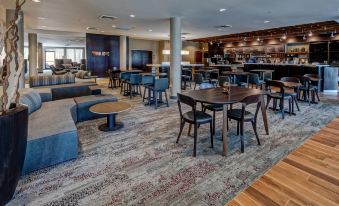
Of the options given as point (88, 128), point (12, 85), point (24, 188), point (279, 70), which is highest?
point (279, 70)

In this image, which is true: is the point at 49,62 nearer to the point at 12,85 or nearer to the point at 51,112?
the point at 51,112

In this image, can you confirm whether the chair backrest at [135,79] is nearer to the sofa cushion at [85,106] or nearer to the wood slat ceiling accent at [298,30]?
the sofa cushion at [85,106]

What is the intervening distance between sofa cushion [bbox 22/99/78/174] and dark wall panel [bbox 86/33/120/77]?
11.7 metres

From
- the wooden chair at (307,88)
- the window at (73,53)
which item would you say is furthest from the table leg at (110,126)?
the window at (73,53)

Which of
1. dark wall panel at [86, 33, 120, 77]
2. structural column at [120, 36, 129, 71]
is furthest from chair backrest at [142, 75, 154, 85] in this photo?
dark wall panel at [86, 33, 120, 77]

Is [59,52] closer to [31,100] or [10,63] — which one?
[31,100]

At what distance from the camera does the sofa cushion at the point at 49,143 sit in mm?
2605

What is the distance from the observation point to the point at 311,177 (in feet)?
8.40

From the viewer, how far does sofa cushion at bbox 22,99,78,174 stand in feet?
8.55

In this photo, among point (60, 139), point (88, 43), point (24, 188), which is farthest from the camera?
point (88, 43)

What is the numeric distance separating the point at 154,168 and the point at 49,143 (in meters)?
1.37

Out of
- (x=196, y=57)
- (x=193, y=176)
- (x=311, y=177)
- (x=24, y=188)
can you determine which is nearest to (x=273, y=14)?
(x=311, y=177)

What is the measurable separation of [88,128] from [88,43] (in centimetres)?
1113

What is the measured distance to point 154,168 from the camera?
8.99 ft
